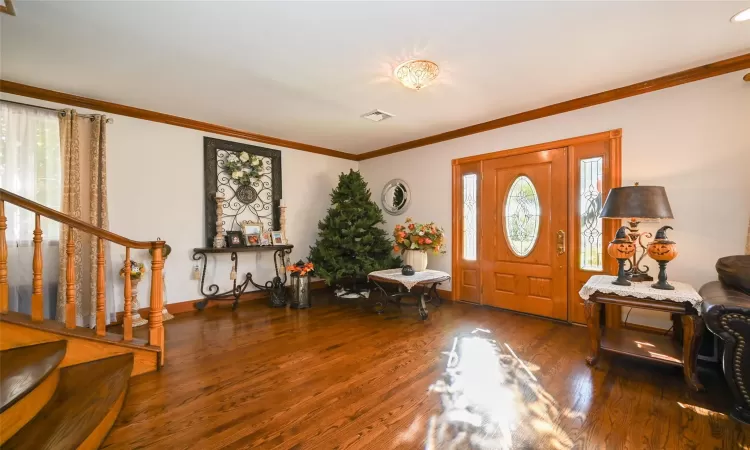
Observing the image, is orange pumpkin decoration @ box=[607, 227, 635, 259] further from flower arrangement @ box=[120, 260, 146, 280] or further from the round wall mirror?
flower arrangement @ box=[120, 260, 146, 280]

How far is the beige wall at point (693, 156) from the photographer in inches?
104

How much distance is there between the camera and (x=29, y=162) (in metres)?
3.04

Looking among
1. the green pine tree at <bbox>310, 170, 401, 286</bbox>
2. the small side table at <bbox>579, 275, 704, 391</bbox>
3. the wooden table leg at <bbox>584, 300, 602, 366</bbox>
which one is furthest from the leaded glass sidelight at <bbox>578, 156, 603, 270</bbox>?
the green pine tree at <bbox>310, 170, 401, 286</bbox>

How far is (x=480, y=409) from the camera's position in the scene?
6.21 ft

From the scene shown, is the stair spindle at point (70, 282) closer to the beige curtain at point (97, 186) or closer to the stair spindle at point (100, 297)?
the stair spindle at point (100, 297)

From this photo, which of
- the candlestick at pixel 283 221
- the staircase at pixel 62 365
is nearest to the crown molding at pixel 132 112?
the candlestick at pixel 283 221

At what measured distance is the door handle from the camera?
3.60 metres

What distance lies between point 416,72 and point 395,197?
9.56 ft

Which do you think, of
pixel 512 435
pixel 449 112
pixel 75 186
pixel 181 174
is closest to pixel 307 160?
A: pixel 181 174

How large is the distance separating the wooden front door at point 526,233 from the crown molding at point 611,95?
45cm


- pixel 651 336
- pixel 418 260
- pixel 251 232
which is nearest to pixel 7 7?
pixel 251 232

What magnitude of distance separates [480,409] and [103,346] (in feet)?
8.43

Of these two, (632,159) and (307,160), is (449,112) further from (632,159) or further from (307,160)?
(307,160)

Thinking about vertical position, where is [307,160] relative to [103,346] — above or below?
above
